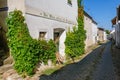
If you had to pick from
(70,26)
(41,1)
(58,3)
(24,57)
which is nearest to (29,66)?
(24,57)

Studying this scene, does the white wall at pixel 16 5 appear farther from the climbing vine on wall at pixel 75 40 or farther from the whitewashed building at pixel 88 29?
the whitewashed building at pixel 88 29

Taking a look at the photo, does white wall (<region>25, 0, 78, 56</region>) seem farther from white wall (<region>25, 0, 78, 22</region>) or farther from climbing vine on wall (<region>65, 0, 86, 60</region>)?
climbing vine on wall (<region>65, 0, 86, 60</region>)

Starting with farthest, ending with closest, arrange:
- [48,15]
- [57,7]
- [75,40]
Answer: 1. [75,40]
2. [57,7]
3. [48,15]

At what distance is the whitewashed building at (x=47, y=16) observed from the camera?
34.1 ft

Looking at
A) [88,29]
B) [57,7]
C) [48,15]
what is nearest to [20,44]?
[48,15]

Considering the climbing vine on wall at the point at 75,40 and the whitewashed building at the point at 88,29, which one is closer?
the climbing vine on wall at the point at 75,40

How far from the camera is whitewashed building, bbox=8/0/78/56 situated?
1038 centimetres

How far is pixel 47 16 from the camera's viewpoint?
1242 centimetres

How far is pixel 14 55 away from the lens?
10078mm

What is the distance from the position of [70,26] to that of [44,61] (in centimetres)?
667

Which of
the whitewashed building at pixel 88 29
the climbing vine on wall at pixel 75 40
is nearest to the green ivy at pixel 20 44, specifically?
the climbing vine on wall at pixel 75 40

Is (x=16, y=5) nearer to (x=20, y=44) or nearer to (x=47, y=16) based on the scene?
(x=20, y=44)

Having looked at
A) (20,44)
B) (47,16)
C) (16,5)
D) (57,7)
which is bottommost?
(20,44)

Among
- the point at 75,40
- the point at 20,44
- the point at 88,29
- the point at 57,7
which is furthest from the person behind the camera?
the point at 88,29
